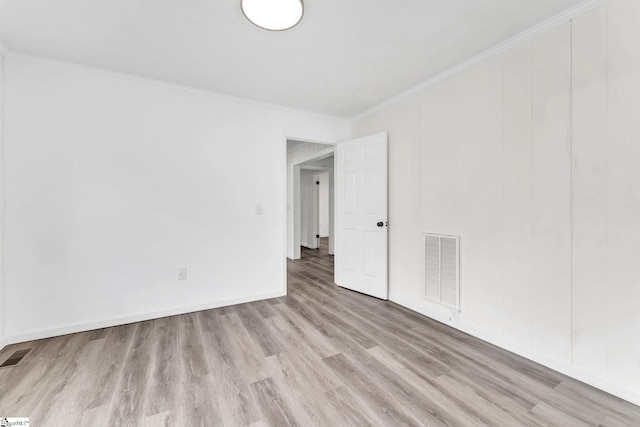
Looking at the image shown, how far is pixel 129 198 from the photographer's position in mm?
2639

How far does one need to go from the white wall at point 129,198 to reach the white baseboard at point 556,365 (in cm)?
210

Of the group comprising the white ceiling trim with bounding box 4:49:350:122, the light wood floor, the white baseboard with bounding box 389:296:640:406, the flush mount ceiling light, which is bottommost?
the light wood floor

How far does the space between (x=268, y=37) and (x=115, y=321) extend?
295cm

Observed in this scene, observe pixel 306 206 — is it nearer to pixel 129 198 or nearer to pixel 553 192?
pixel 129 198

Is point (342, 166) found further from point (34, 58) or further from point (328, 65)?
point (34, 58)

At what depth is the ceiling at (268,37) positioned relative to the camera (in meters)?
1.75

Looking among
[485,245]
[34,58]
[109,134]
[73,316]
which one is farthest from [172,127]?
[485,245]

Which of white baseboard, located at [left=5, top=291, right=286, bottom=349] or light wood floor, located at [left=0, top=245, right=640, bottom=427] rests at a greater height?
white baseboard, located at [left=5, top=291, right=286, bottom=349]

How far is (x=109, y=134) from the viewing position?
256 cm

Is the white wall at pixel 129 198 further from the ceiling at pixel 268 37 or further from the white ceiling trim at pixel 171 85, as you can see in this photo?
the ceiling at pixel 268 37

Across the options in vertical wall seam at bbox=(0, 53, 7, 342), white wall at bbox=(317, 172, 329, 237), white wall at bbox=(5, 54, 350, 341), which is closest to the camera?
vertical wall seam at bbox=(0, 53, 7, 342)

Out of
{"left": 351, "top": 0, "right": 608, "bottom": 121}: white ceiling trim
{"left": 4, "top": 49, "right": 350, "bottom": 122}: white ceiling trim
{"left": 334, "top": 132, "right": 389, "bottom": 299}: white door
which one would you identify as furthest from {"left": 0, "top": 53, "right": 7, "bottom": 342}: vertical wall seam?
{"left": 351, "top": 0, "right": 608, "bottom": 121}: white ceiling trim

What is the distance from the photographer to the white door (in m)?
3.30

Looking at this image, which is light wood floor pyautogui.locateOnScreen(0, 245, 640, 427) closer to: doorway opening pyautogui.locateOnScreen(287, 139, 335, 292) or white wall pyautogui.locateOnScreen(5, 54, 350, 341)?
Answer: white wall pyautogui.locateOnScreen(5, 54, 350, 341)
